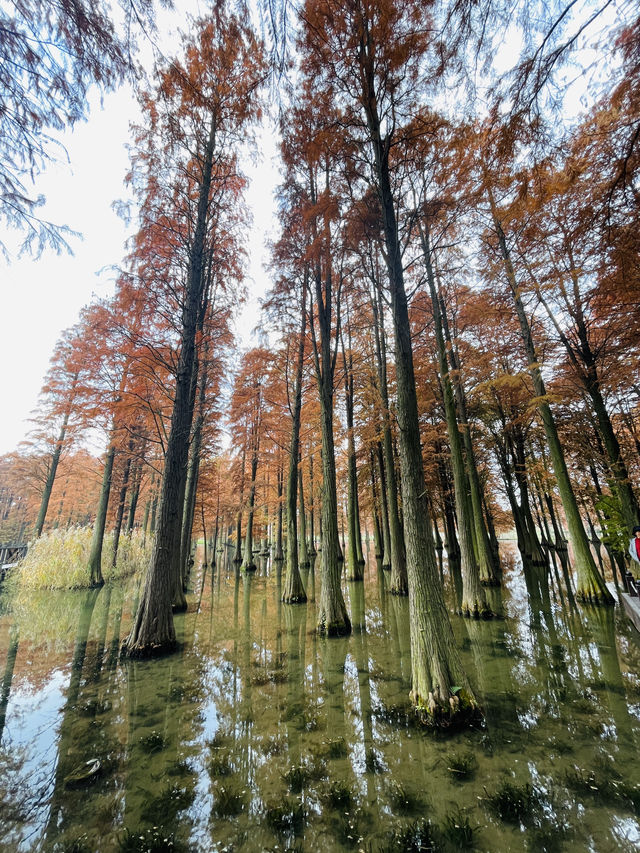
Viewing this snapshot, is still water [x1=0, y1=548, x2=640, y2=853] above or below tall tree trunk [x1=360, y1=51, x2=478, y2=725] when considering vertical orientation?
below

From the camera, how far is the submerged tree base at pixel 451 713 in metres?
3.49

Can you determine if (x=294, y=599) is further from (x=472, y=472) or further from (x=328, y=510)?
(x=472, y=472)

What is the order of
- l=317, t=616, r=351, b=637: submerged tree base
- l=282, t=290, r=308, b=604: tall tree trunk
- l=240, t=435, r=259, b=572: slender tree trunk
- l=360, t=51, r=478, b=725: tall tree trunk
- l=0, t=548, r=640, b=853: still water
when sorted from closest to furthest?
1. l=0, t=548, r=640, b=853: still water
2. l=360, t=51, r=478, b=725: tall tree trunk
3. l=317, t=616, r=351, b=637: submerged tree base
4. l=282, t=290, r=308, b=604: tall tree trunk
5. l=240, t=435, r=259, b=572: slender tree trunk

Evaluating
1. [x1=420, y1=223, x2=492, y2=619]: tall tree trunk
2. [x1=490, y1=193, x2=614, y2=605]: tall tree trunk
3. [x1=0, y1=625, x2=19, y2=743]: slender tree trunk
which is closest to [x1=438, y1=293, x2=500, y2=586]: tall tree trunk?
[x1=420, y1=223, x2=492, y2=619]: tall tree trunk

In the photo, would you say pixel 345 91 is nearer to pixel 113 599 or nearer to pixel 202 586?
pixel 113 599

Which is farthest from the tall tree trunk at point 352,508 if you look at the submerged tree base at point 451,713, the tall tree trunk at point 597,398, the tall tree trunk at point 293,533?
the submerged tree base at point 451,713

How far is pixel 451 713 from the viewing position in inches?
138

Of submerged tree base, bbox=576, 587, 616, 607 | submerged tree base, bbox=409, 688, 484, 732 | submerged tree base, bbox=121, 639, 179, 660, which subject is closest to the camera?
submerged tree base, bbox=409, 688, 484, 732

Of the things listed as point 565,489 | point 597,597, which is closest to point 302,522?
point 565,489

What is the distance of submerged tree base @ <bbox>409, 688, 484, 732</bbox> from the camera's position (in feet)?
11.4

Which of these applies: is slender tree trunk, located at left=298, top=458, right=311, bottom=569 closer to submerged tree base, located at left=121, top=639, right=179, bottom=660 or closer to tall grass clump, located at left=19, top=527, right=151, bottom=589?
tall grass clump, located at left=19, top=527, right=151, bottom=589

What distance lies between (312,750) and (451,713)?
156 centimetres

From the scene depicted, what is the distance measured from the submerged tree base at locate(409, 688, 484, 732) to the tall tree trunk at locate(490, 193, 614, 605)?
25.2 ft

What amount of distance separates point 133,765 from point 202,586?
12.6 m
